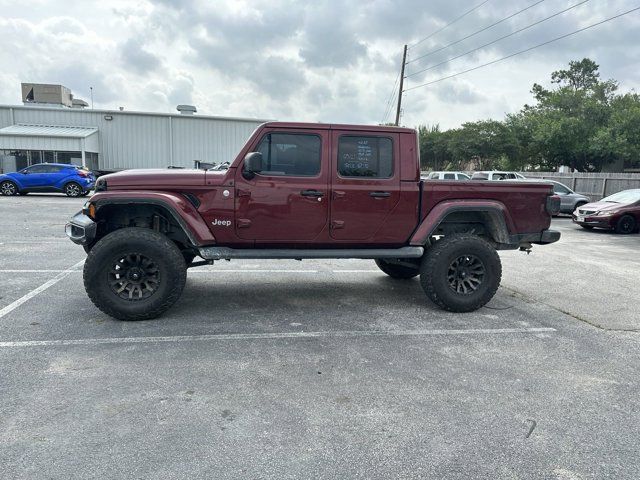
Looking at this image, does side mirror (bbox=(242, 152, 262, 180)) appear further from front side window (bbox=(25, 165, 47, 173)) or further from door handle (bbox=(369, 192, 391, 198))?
front side window (bbox=(25, 165, 47, 173))

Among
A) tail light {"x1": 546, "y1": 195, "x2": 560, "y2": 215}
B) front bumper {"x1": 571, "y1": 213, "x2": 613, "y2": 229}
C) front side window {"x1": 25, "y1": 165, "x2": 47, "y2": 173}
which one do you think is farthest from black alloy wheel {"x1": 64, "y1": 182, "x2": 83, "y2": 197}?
tail light {"x1": 546, "y1": 195, "x2": 560, "y2": 215}

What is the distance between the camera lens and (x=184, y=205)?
475 centimetres

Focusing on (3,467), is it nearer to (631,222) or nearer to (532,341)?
(532,341)

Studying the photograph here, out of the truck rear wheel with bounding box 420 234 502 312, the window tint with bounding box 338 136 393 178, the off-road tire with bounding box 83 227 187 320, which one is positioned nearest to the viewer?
the off-road tire with bounding box 83 227 187 320

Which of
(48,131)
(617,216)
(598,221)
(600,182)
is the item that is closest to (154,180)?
(598,221)

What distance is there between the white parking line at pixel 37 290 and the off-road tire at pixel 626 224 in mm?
14614

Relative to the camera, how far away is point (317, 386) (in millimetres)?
3479

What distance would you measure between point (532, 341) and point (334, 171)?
268 cm

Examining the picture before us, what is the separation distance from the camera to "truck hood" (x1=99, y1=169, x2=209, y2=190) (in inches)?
186

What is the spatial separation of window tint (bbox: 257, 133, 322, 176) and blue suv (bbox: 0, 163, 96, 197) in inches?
724

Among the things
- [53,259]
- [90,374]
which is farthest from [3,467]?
→ [53,259]

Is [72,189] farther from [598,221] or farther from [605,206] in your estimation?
[605,206]

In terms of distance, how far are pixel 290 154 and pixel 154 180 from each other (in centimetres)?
146

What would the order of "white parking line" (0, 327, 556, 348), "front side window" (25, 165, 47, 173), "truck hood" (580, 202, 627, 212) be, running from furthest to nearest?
"front side window" (25, 165, 47, 173)
"truck hood" (580, 202, 627, 212)
"white parking line" (0, 327, 556, 348)
